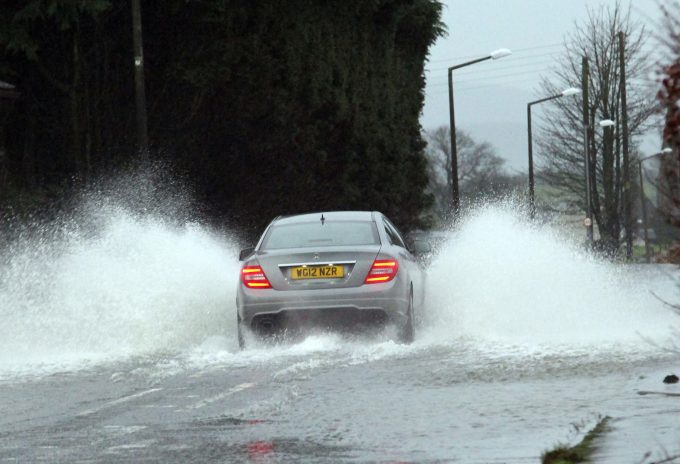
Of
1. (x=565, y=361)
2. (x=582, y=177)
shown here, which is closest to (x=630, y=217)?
(x=582, y=177)

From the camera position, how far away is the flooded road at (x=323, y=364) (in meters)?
8.95

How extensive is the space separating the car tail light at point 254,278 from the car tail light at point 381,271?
41.9 inches

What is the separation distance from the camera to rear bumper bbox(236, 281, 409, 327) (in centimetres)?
1563

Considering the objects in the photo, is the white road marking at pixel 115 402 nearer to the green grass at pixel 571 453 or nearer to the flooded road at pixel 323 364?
the flooded road at pixel 323 364

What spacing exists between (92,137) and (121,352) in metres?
17.3

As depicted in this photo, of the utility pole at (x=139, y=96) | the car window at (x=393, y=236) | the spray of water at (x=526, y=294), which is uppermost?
the utility pole at (x=139, y=96)

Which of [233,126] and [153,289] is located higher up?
[233,126]

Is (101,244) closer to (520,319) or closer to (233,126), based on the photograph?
(520,319)

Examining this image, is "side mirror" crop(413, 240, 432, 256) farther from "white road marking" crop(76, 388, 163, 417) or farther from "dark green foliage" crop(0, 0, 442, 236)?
"dark green foliage" crop(0, 0, 442, 236)

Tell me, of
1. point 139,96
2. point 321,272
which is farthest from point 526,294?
point 139,96

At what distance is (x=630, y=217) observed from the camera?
230ft

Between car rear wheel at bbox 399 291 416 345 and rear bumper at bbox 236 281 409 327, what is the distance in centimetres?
19

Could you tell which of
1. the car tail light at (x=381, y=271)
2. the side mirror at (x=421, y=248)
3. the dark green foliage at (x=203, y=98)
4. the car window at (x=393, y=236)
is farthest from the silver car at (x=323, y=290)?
the dark green foliage at (x=203, y=98)

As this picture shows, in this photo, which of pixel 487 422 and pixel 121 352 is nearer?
pixel 487 422
